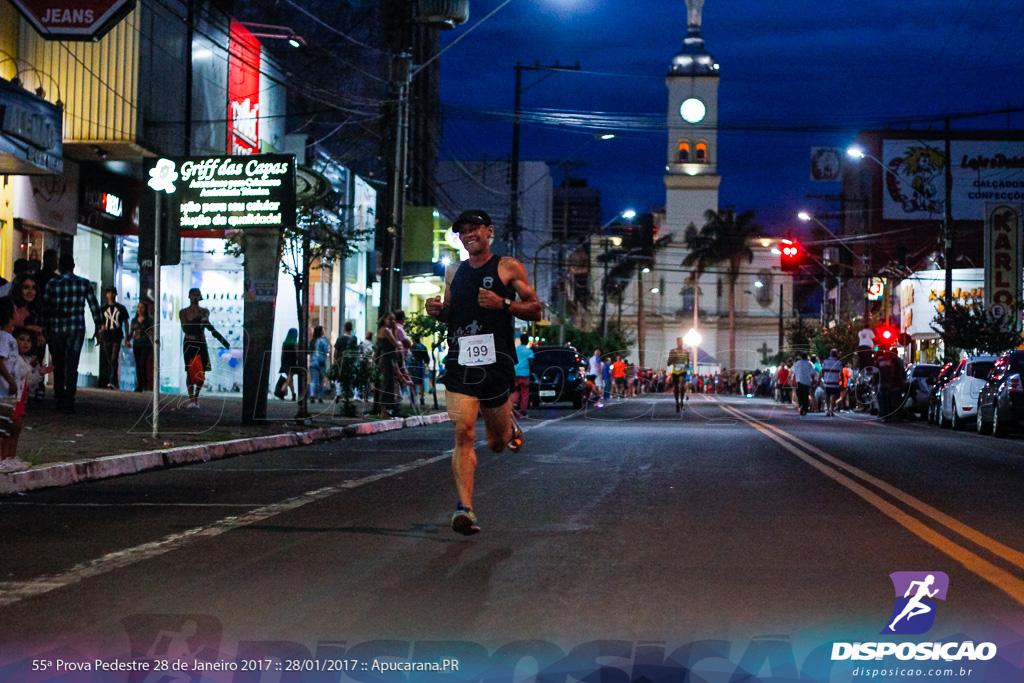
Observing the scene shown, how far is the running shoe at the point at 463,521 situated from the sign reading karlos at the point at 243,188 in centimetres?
1207

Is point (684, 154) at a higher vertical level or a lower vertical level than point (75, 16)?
higher

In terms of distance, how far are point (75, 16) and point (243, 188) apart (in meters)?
4.00

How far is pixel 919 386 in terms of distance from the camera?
33.7m

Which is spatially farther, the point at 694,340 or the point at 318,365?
the point at 694,340

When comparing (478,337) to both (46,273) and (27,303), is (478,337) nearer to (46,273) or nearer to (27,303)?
(27,303)

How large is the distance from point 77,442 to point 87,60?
1328 centimetres

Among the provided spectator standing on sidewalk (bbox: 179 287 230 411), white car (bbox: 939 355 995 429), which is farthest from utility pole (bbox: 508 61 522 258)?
spectator standing on sidewalk (bbox: 179 287 230 411)

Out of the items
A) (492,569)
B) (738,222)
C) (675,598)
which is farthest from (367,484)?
(738,222)

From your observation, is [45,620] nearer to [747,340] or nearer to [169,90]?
[169,90]

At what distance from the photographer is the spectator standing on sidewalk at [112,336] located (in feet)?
78.6

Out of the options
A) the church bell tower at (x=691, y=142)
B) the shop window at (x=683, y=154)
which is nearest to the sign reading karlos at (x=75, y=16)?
the church bell tower at (x=691, y=142)

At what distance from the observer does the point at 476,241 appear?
8133mm

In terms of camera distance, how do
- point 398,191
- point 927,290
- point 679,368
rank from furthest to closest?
point 927,290
point 679,368
point 398,191

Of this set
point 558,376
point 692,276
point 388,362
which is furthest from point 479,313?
point 692,276
